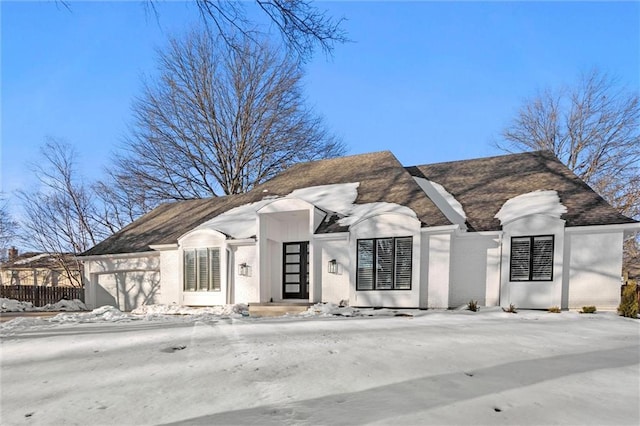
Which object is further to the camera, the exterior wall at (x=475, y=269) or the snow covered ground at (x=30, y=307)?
the snow covered ground at (x=30, y=307)

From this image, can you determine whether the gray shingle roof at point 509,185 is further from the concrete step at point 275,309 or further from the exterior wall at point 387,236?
the concrete step at point 275,309

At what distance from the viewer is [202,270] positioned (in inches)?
478

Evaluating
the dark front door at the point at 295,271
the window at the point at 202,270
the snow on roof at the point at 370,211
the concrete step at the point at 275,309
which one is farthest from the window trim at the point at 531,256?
the window at the point at 202,270

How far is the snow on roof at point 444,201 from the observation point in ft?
34.6

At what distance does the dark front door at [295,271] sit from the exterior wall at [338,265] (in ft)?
3.85

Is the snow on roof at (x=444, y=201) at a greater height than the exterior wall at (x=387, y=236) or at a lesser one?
greater

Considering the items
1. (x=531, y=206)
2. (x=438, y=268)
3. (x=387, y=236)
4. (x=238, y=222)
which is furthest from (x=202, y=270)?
(x=531, y=206)

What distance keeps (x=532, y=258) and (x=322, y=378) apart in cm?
858

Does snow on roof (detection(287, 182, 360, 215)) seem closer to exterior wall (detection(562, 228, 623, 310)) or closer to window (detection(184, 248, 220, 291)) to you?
window (detection(184, 248, 220, 291))

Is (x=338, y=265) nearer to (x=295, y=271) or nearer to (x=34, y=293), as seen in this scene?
(x=295, y=271)

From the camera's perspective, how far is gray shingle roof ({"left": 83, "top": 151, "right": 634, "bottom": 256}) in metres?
10.1

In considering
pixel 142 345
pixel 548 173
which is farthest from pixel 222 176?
pixel 142 345

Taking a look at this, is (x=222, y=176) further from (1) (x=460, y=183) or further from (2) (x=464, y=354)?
(2) (x=464, y=354)

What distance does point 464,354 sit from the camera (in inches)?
151
